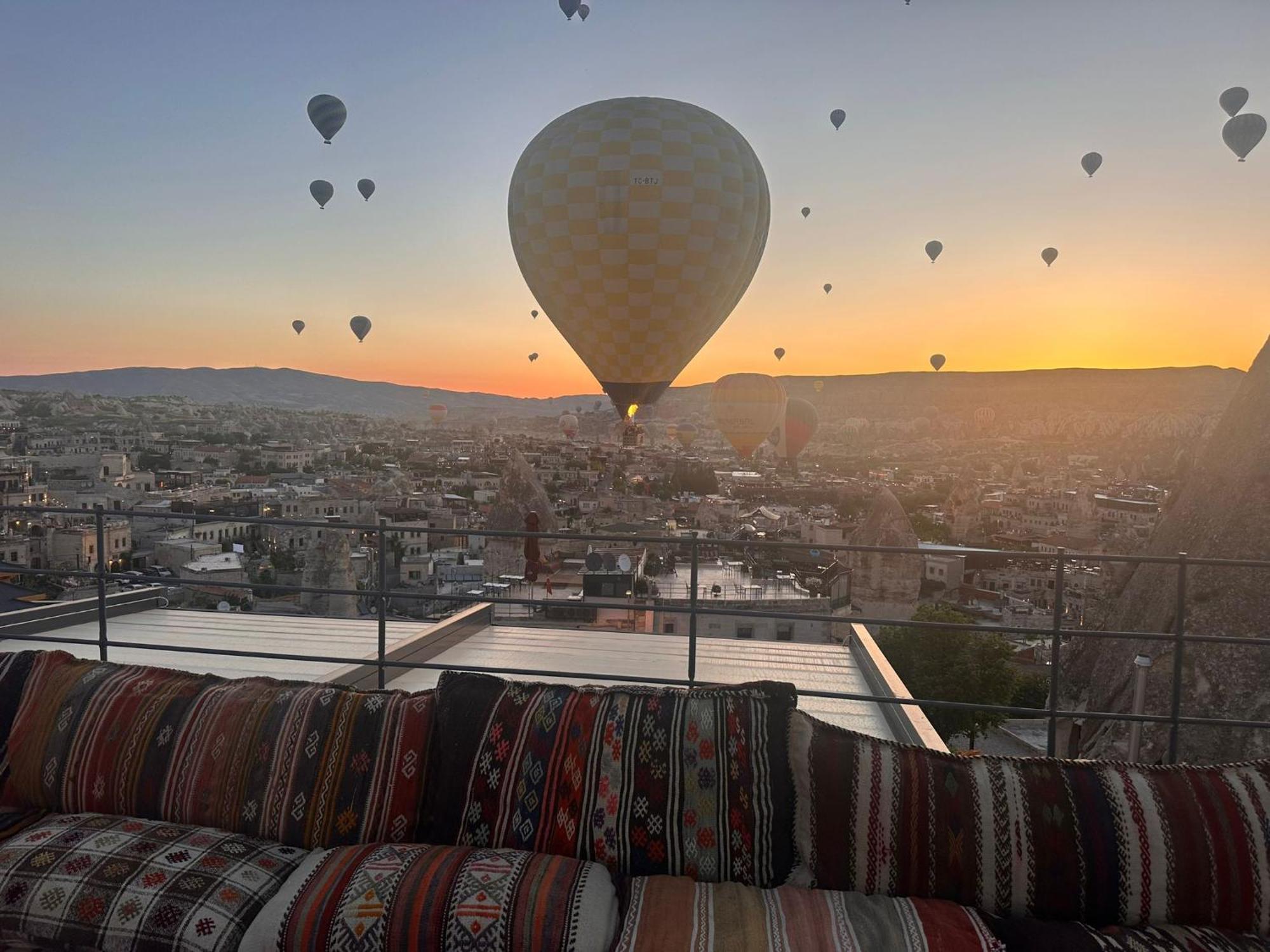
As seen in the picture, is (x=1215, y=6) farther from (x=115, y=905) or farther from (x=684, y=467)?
(x=684, y=467)

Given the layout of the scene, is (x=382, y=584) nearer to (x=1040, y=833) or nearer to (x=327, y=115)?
(x=1040, y=833)

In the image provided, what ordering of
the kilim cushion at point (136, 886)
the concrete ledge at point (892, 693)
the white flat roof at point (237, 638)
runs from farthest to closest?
1. the white flat roof at point (237, 638)
2. the concrete ledge at point (892, 693)
3. the kilim cushion at point (136, 886)

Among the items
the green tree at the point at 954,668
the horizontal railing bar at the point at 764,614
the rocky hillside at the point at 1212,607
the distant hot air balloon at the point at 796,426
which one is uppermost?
the distant hot air balloon at the point at 796,426

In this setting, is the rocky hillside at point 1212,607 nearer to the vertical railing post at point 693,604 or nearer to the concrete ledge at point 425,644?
the concrete ledge at point 425,644

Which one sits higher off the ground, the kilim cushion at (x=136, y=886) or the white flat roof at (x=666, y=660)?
the kilim cushion at (x=136, y=886)

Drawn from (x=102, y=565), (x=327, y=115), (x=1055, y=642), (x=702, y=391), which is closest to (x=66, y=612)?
(x=102, y=565)

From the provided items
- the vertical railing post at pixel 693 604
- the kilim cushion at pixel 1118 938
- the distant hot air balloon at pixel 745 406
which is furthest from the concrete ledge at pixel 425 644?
the distant hot air balloon at pixel 745 406

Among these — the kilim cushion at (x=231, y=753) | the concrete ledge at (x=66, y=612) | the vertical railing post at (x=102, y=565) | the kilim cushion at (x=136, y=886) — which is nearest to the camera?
the kilim cushion at (x=136, y=886)

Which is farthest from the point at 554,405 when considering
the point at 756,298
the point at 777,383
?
the point at 777,383
